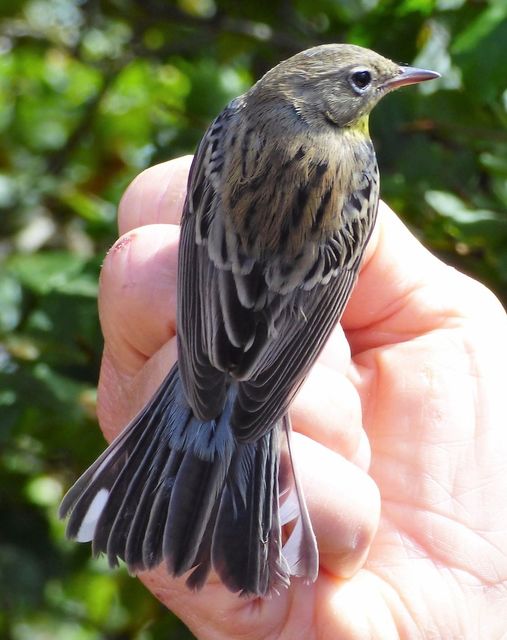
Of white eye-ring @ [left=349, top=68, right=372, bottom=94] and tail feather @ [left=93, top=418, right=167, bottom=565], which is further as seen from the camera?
A: white eye-ring @ [left=349, top=68, right=372, bottom=94]

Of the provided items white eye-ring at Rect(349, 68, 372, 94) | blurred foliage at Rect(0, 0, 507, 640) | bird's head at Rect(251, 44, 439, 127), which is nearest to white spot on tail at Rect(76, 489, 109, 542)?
blurred foliage at Rect(0, 0, 507, 640)

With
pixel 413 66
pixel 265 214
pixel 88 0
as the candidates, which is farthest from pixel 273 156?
pixel 88 0

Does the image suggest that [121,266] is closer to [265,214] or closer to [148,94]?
[265,214]

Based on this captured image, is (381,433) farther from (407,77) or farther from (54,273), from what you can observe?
(54,273)

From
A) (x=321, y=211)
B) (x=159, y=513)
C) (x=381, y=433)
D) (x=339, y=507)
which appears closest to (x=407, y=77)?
(x=321, y=211)

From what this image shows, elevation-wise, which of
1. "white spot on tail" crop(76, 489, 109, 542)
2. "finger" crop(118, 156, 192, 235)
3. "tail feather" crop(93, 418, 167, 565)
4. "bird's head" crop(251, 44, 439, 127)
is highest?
"bird's head" crop(251, 44, 439, 127)

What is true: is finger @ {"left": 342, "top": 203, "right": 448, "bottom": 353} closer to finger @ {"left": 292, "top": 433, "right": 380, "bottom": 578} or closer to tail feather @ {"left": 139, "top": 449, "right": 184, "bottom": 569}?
finger @ {"left": 292, "top": 433, "right": 380, "bottom": 578}

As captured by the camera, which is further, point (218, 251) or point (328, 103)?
point (328, 103)
